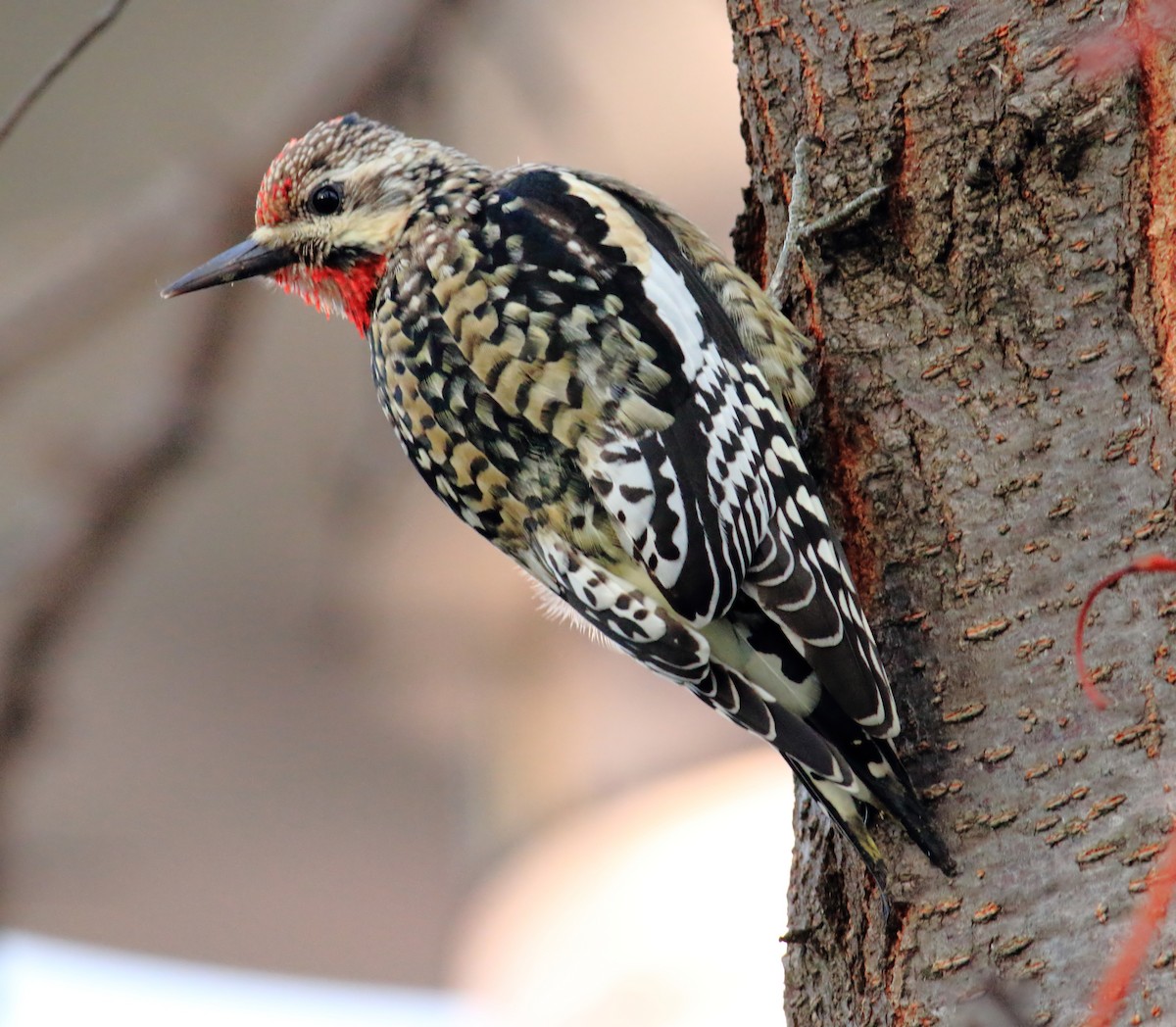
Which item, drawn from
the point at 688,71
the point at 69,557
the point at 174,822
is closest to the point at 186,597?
the point at 174,822

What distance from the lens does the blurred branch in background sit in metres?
2.58

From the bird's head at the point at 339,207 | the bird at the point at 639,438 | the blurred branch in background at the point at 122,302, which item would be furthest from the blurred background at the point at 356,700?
the bird at the point at 639,438

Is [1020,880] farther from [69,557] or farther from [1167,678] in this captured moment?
[69,557]

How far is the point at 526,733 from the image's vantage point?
237 inches

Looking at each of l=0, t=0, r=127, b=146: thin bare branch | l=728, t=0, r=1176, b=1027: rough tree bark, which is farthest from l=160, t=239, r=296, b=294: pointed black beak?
l=728, t=0, r=1176, b=1027: rough tree bark

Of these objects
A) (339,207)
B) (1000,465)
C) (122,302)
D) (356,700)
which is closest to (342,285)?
(339,207)

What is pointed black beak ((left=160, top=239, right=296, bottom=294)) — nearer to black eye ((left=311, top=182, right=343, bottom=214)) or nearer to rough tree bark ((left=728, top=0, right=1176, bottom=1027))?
black eye ((left=311, top=182, right=343, bottom=214))

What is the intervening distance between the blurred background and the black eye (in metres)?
0.98

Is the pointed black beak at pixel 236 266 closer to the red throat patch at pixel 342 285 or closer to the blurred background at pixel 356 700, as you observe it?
the red throat patch at pixel 342 285

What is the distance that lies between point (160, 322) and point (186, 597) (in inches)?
62.7

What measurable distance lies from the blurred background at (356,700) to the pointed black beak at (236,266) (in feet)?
3.15

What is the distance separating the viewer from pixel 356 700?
660cm

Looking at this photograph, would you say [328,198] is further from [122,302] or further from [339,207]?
[122,302]

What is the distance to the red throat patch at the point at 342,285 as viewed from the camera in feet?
8.86
